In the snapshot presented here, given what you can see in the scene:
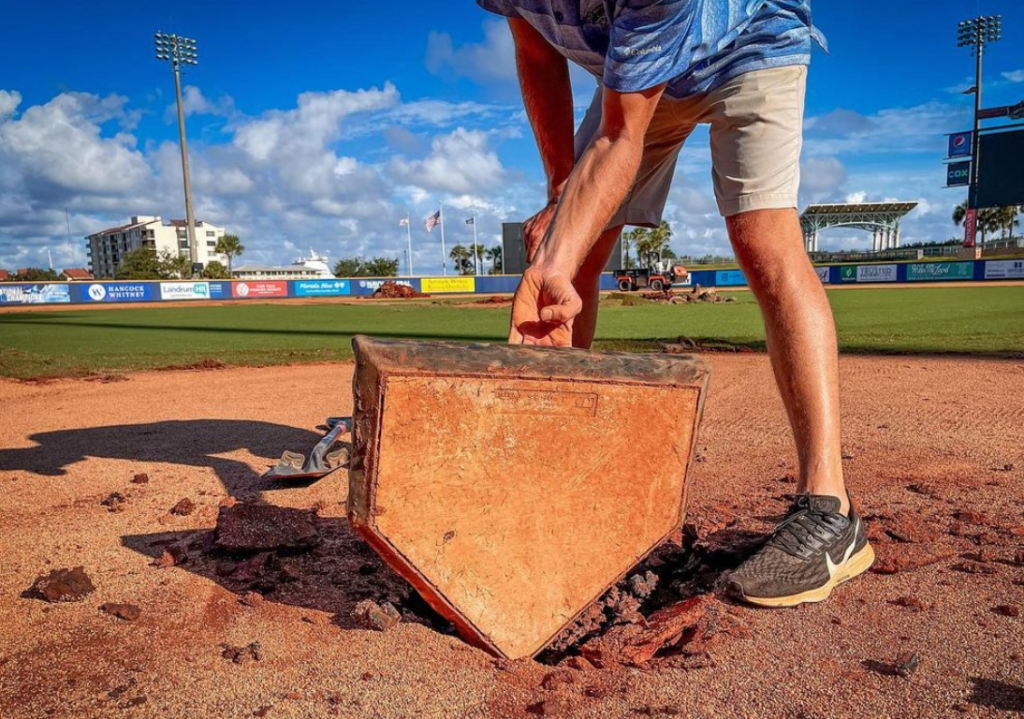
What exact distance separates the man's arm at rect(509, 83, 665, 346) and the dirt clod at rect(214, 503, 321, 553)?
900mm

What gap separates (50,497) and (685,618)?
2.18 m

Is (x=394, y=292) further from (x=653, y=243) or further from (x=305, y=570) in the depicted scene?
(x=653, y=243)

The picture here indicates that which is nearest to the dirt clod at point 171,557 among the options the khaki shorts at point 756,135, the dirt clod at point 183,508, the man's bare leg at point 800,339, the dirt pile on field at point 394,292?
the dirt clod at point 183,508

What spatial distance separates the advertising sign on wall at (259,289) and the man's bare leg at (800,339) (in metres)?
35.0

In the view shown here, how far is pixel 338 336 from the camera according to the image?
35.3 feet

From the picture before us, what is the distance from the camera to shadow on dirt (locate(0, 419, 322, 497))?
280 cm

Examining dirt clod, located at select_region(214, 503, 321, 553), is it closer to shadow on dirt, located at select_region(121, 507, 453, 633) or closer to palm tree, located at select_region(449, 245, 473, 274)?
shadow on dirt, located at select_region(121, 507, 453, 633)

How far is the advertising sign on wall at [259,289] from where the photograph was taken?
3409cm

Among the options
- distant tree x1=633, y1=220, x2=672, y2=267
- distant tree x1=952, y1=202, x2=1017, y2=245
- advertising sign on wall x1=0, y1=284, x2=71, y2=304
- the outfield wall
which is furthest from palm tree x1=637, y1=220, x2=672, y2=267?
advertising sign on wall x1=0, y1=284, x2=71, y2=304

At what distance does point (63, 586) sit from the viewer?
1662 millimetres

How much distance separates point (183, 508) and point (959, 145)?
183ft

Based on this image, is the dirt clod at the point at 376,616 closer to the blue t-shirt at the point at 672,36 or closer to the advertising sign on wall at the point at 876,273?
the blue t-shirt at the point at 672,36

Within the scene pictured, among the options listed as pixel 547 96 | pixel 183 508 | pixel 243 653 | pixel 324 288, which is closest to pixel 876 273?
pixel 324 288

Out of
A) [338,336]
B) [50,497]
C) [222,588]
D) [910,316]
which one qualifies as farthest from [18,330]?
[910,316]
